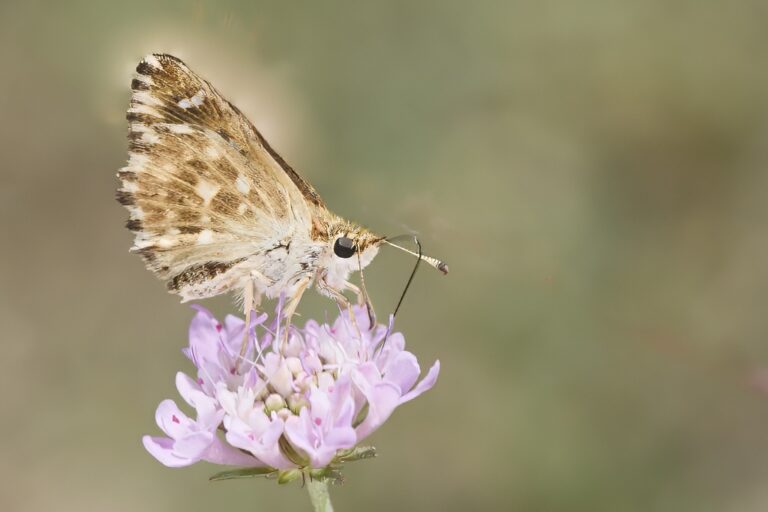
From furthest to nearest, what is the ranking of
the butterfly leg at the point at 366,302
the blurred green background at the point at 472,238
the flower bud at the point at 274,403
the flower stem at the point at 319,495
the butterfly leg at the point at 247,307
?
1. the blurred green background at the point at 472,238
2. the butterfly leg at the point at 366,302
3. the butterfly leg at the point at 247,307
4. the flower bud at the point at 274,403
5. the flower stem at the point at 319,495

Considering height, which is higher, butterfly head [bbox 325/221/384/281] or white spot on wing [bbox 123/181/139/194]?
butterfly head [bbox 325/221/384/281]

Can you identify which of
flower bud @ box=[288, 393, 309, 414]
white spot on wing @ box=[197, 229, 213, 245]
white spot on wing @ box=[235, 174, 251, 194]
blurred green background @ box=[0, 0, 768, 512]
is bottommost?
flower bud @ box=[288, 393, 309, 414]

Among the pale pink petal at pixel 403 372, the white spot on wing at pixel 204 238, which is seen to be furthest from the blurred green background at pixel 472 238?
the pale pink petal at pixel 403 372

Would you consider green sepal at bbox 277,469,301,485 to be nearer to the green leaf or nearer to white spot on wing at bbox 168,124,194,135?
the green leaf

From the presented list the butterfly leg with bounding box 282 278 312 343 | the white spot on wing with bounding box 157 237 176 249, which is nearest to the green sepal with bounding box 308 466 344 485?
the butterfly leg with bounding box 282 278 312 343

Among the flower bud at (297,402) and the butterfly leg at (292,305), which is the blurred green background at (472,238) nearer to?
the butterfly leg at (292,305)

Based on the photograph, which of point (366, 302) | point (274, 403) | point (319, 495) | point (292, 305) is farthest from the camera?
point (366, 302)

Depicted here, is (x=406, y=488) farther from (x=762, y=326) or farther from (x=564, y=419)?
(x=762, y=326)

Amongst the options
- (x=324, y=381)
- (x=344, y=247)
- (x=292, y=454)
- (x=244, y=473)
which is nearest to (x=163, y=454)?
(x=244, y=473)

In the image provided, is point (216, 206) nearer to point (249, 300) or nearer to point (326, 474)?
point (249, 300)
